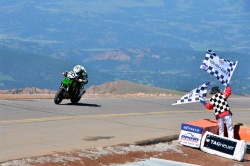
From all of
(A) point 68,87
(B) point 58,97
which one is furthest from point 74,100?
(A) point 68,87

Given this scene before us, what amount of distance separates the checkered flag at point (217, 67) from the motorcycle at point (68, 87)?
21.8 ft

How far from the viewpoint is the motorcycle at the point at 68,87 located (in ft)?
79.3

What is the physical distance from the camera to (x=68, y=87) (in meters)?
24.2

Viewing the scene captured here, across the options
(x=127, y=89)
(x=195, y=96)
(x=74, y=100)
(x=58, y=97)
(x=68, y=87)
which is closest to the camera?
(x=195, y=96)

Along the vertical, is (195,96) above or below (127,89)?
below

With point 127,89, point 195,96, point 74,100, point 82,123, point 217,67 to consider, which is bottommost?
point 82,123

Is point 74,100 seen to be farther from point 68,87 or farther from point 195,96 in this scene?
point 195,96

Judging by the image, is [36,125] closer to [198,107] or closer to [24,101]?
[24,101]

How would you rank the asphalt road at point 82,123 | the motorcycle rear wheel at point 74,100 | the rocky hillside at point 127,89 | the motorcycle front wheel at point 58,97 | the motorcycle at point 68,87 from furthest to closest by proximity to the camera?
the rocky hillside at point 127,89, the motorcycle rear wheel at point 74,100, the motorcycle front wheel at point 58,97, the motorcycle at point 68,87, the asphalt road at point 82,123

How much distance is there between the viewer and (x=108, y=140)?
17.0 metres

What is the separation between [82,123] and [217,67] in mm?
4527

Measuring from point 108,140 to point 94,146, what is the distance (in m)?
1.23

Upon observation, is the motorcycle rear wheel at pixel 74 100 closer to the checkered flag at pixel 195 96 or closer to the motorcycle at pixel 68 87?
the motorcycle at pixel 68 87

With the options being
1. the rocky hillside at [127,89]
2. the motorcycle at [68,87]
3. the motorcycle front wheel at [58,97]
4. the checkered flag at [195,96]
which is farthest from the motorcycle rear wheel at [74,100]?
the rocky hillside at [127,89]
